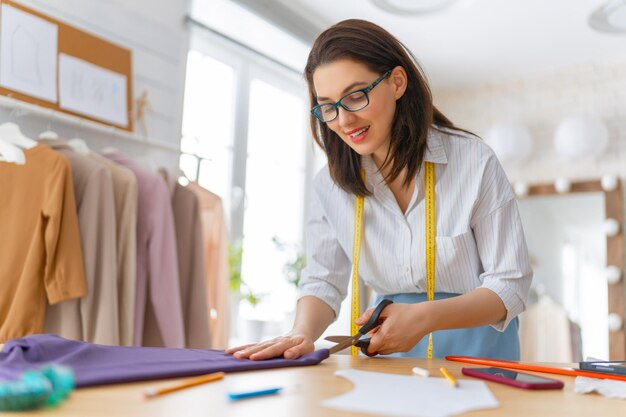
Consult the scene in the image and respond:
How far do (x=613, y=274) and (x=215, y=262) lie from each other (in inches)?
113

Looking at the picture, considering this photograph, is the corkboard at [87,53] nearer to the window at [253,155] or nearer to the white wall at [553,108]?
the window at [253,155]

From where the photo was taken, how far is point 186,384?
731 millimetres

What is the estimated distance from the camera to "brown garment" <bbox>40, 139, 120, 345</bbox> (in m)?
2.13

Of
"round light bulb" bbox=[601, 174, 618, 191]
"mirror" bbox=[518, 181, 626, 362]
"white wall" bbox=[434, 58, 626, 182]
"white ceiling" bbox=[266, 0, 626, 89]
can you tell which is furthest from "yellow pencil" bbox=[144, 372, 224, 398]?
"white wall" bbox=[434, 58, 626, 182]

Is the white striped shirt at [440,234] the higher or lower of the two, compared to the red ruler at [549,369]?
higher

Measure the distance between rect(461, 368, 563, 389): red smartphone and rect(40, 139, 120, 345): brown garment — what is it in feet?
4.92

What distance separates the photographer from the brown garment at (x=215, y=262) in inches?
111

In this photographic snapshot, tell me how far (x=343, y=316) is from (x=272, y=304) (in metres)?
0.49

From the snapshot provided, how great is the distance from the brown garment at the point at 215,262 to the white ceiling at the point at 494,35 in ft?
5.21

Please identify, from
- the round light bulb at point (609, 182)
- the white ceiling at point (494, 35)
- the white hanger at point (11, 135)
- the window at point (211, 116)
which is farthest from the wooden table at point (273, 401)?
the round light bulb at point (609, 182)

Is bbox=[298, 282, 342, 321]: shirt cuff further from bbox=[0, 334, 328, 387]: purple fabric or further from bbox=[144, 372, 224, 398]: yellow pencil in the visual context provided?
bbox=[144, 372, 224, 398]: yellow pencil

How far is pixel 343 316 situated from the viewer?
4.01 m

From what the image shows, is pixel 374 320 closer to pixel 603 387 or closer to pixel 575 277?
pixel 603 387

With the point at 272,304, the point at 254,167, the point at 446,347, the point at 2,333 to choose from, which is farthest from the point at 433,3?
the point at 2,333
